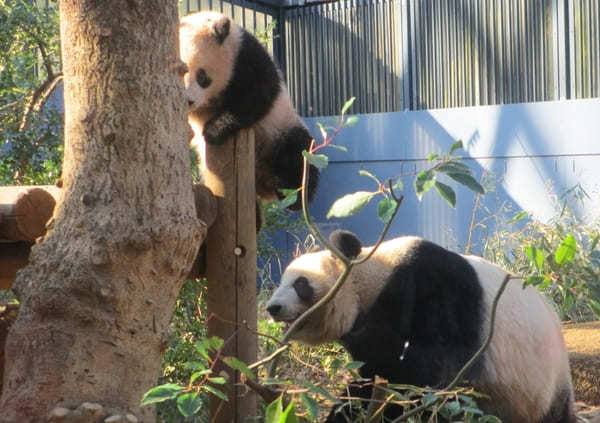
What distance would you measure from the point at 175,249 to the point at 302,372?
3.06 m

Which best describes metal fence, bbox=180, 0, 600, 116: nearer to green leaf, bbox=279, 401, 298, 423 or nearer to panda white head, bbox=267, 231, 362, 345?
panda white head, bbox=267, 231, 362, 345

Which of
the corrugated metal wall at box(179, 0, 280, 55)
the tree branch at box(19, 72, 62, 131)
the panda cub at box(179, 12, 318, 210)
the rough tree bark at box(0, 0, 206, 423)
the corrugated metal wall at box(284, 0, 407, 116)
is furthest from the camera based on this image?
the corrugated metal wall at box(284, 0, 407, 116)

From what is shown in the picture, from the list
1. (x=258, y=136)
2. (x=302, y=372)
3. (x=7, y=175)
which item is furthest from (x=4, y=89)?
(x=302, y=372)

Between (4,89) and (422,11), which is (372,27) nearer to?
(422,11)

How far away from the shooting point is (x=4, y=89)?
4.84 meters

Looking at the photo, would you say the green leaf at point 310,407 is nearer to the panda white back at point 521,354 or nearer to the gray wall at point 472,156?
the panda white back at point 521,354

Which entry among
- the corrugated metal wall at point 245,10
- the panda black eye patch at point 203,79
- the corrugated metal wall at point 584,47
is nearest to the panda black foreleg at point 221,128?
the panda black eye patch at point 203,79

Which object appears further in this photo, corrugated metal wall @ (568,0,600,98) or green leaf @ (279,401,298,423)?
corrugated metal wall @ (568,0,600,98)

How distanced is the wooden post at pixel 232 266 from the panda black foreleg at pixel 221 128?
0.18ft

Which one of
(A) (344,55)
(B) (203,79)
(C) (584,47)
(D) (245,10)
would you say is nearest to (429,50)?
(A) (344,55)

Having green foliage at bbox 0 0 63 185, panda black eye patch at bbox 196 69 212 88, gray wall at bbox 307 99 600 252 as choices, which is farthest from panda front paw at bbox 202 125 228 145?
gray wall at bbox 307 99 600 252

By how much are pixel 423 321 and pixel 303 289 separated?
1.57ft

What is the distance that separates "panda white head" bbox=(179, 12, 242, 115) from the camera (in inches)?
135

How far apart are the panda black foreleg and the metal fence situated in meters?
5.17
